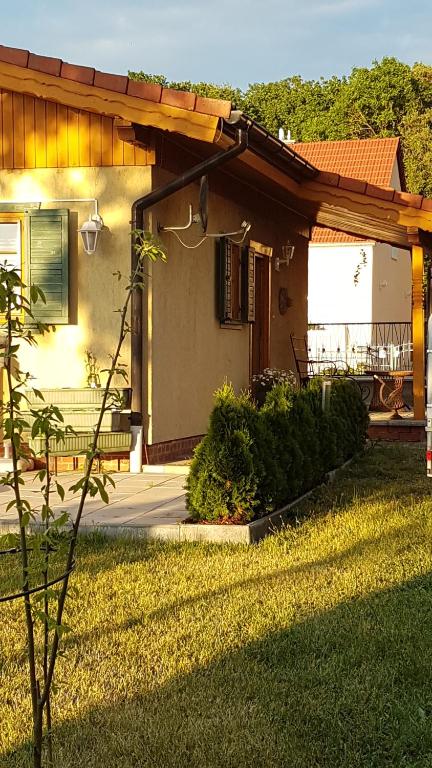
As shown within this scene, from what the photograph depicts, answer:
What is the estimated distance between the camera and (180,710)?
3799 mm

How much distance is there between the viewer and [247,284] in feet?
43.8

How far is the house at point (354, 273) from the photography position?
27.7 metres

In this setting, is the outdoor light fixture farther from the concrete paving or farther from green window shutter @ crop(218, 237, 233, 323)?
green window shutter @ crop(218, 237, 233, 323)

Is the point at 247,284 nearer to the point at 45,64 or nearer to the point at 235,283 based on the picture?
the point at 235,283

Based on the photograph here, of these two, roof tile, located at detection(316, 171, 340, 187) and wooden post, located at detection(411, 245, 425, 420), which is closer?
roof tile, located at detection(316, 171, 340, 187)

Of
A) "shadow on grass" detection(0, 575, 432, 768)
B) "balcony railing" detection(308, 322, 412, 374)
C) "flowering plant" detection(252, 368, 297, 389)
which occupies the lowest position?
"shadow on grass" detection(0, 575, 432, 768)

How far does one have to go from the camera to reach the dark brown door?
584 inches

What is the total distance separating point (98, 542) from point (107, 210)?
455 centimetres

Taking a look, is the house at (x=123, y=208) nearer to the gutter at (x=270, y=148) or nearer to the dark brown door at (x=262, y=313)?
the gutter at (x=270, y=148)

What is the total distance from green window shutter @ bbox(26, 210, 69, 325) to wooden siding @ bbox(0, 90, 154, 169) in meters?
0.56

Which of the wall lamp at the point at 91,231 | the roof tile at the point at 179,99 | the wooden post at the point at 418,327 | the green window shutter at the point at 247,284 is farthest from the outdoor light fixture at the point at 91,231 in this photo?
the wooden post at the point at 418,327

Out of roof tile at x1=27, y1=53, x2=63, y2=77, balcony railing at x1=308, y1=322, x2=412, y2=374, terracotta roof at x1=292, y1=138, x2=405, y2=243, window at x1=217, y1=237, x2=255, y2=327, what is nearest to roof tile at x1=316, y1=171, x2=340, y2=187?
window at x1=217, y1=237, x2=255, y2=327

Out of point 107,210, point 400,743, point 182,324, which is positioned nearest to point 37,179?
point 107,210

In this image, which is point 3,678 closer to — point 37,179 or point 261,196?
point 37,179
